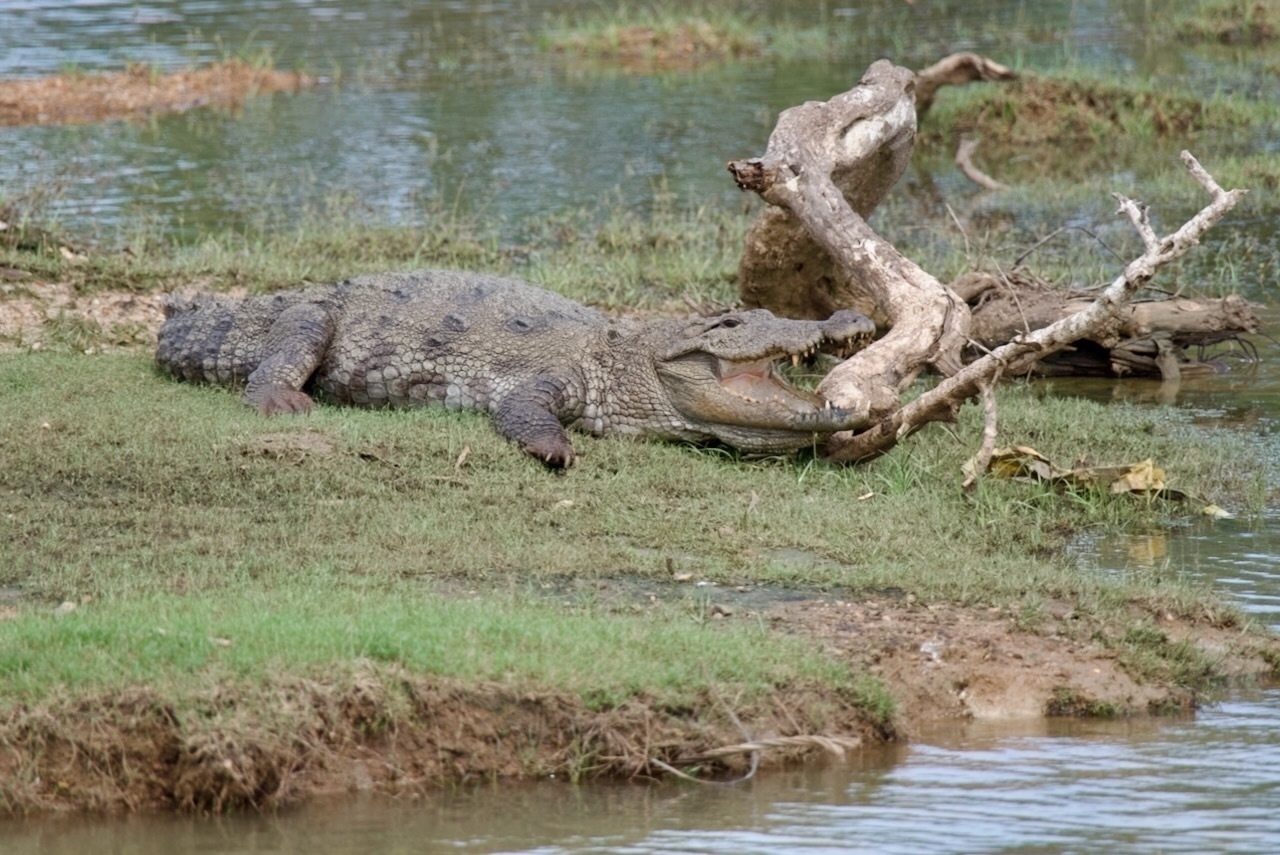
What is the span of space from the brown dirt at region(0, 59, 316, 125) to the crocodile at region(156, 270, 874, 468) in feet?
35.1

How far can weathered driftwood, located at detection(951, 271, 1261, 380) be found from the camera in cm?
919

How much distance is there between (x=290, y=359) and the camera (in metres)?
7.93

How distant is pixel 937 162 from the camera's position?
16.1 meters

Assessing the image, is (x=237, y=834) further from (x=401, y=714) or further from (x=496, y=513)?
(x=496, y=513)

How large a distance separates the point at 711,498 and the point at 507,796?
2444 mm

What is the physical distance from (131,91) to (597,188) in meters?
7.72

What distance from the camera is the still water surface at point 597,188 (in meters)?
4.34

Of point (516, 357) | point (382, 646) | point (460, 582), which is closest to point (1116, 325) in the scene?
point (516, 357)

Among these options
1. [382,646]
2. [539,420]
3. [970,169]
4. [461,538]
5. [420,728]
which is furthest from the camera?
[970,169]

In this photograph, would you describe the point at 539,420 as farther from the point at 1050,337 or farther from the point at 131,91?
the point at 131,91

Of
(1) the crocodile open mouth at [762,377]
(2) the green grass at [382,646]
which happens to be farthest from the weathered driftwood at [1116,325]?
(2) the green grass at [382,646]

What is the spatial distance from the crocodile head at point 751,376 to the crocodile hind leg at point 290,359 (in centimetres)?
162

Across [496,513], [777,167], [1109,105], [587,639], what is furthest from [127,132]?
[587,639]

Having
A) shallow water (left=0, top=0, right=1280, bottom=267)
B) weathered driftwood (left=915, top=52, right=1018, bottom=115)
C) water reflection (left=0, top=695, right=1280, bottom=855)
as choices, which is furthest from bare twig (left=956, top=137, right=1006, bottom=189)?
water reflection (left=0, top=695, right=1280, bottom=855)
